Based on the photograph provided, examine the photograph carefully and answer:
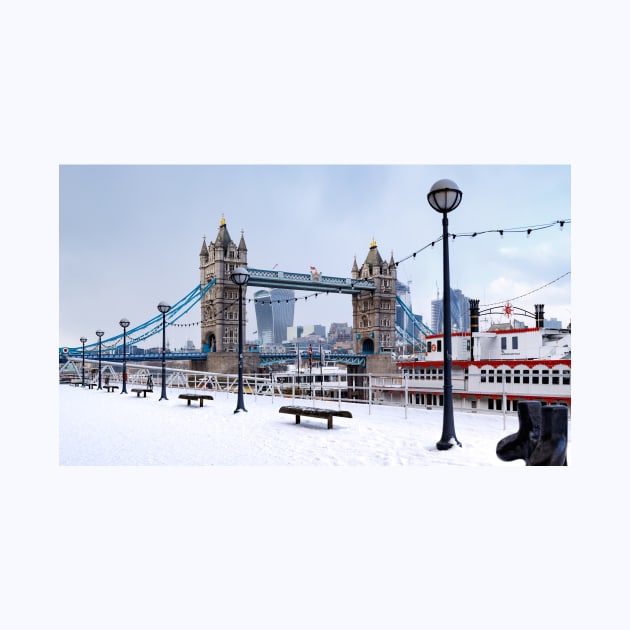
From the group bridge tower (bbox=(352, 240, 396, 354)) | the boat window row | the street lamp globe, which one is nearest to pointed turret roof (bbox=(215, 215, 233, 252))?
bridge tower (bbox=(352, 240, 396, 354))

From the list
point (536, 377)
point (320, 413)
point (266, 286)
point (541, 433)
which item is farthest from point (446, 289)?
point (266, 286)

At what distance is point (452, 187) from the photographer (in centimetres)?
515

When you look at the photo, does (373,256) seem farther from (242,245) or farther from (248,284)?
(248,284)

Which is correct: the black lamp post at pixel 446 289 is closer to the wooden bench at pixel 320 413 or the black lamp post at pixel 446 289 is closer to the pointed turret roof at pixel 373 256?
the wooden bench at pixel 320 413

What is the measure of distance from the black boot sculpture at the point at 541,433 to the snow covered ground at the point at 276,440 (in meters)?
0.92

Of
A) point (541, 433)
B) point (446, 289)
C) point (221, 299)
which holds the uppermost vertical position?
point (221, 299)

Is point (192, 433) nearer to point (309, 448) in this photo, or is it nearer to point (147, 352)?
point (309, 448)

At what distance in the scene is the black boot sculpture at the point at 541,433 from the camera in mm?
3436

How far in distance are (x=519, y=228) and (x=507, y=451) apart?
5.91 metres

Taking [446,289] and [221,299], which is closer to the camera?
[446,289]

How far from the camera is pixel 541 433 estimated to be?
3449 millimetres

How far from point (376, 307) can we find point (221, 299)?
18.9 m

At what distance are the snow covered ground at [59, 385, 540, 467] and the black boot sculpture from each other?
917mm

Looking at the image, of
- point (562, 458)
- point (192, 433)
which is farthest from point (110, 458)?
point (562, 458)
